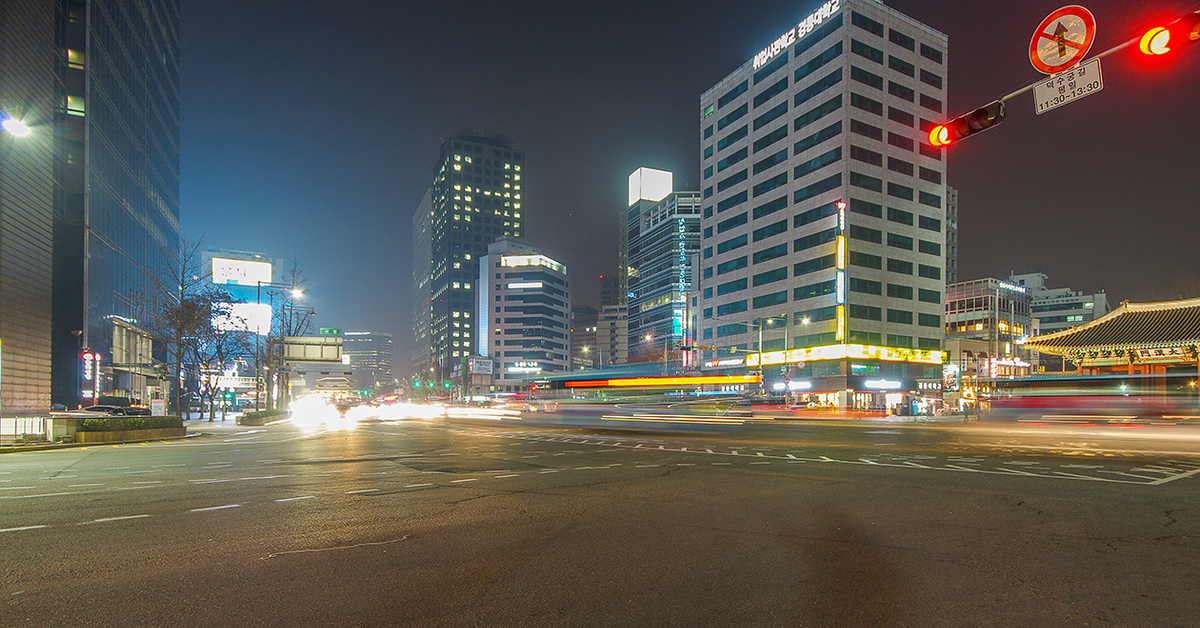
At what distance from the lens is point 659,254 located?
564 ft

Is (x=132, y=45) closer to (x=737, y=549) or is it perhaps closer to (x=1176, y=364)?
(x=737, y=549)

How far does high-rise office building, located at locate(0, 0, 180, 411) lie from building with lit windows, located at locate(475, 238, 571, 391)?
10617 cm

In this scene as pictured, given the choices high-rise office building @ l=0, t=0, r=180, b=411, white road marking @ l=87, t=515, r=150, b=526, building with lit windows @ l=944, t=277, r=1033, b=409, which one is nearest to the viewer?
white road marking @ l=87, t=515, r=150, b=526

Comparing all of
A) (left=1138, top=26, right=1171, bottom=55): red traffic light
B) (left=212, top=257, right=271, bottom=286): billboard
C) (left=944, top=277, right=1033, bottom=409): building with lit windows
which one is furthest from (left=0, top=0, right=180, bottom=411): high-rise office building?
(left=944, top=277, right=1033, bottom=409): building with lit windows

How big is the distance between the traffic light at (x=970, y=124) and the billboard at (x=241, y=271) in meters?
109

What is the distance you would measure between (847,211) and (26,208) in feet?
234

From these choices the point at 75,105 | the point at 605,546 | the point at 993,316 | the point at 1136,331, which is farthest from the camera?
the point at 993,316

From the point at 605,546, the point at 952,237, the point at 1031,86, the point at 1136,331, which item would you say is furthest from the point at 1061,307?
the point at 605,546

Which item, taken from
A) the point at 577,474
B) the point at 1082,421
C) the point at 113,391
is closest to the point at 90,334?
the point at 113,391

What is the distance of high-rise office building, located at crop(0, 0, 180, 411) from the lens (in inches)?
1244

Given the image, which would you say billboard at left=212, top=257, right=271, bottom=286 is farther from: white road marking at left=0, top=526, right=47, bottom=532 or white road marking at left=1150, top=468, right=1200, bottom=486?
white road marking at left=1150, top=468, right=1200, bottom=486

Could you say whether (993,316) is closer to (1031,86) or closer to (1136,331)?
(1136,331)

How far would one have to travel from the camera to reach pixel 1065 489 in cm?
1154

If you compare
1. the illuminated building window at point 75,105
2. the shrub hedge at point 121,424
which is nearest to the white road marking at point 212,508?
the shrub hedge at point 121,424
